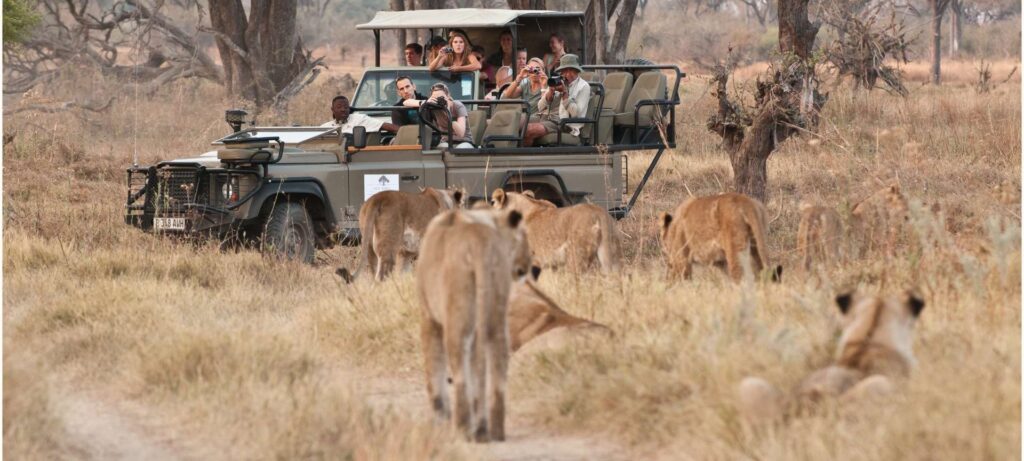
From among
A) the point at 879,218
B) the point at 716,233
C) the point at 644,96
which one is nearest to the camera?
the point at 716,233

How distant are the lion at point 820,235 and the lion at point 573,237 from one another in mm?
1048

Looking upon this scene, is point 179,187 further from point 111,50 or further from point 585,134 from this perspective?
point 111,50

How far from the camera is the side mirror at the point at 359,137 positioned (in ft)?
36.0

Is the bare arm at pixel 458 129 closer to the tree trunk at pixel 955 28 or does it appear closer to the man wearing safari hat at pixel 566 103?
the man wearing safari hat at pixel 566 103

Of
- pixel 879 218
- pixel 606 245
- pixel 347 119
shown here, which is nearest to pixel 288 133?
pixel 347 119

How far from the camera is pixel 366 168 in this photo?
1112 centimetres

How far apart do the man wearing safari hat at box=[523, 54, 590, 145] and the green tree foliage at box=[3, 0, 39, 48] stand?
15453 mm

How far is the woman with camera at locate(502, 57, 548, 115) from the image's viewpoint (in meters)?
12.7

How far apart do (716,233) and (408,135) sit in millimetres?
3828

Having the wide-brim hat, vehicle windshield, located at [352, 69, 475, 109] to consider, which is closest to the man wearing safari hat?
the wide-brim hat

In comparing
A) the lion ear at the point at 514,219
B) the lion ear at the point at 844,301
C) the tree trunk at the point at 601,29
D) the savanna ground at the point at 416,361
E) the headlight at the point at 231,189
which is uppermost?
the tree trunk at the point at 601,29

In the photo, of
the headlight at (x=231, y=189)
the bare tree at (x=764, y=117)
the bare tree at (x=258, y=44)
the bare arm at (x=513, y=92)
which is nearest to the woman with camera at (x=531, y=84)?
the bare arm at (x=513, y=92)

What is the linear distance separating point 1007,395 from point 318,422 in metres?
2.39

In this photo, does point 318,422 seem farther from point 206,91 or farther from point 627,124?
point 206,91
